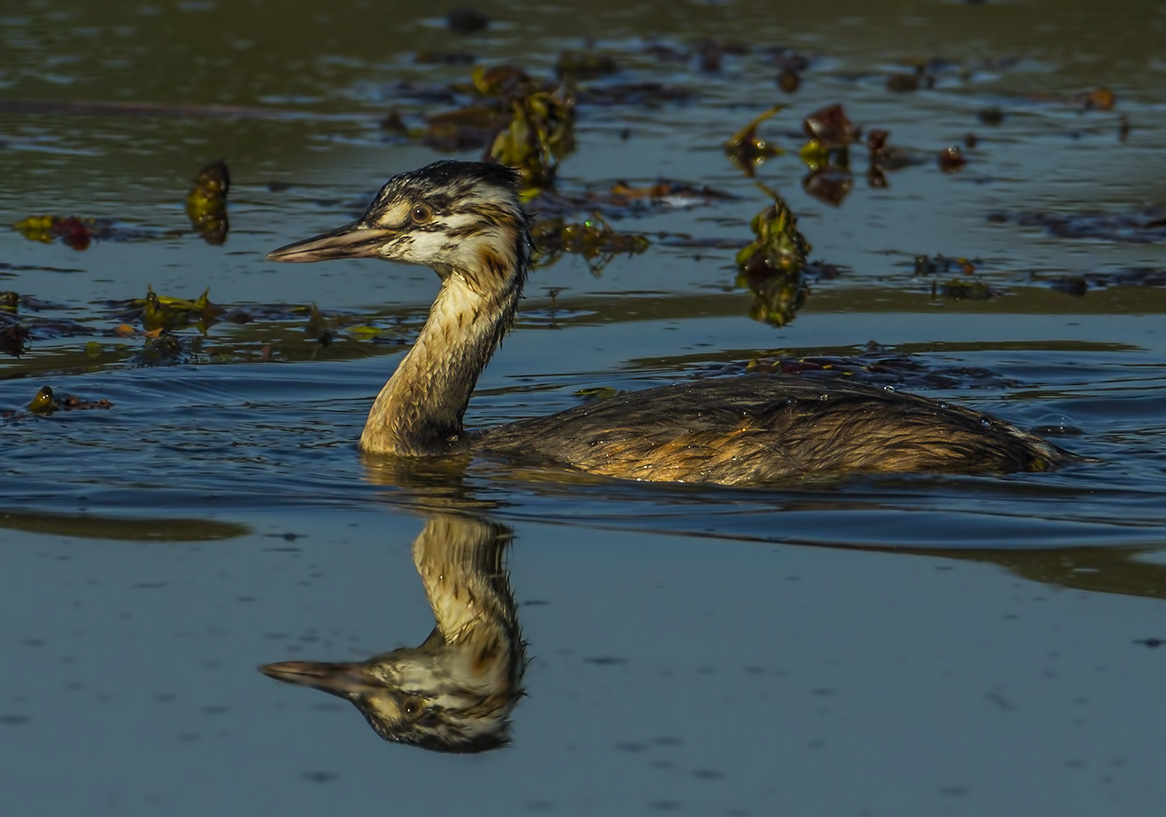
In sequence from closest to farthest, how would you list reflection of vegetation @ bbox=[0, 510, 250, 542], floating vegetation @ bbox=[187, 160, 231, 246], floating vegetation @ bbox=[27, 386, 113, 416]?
1. reflection of vegetation @ bbox=[0, 510, 250, 542]
2. floating vegetation @ bbox=[27, 386, 113, 416]
3. floating vegetation @ bbox=[187, 160, 231, 246]

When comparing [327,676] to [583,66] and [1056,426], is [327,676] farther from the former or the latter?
[583,66]

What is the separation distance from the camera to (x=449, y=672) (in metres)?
6.60

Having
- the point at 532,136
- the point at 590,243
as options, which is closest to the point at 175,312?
the point at 590,243

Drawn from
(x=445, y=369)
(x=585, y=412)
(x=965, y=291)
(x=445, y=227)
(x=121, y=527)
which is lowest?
(x=121, y=527)

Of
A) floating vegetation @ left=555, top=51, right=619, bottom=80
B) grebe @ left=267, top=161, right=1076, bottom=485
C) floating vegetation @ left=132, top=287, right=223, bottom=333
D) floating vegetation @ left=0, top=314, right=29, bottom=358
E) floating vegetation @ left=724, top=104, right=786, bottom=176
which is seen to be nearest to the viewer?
grebe @ left=267, top=161, right=1076, bottom=485

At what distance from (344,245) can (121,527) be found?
181cm

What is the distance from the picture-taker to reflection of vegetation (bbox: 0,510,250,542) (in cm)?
773

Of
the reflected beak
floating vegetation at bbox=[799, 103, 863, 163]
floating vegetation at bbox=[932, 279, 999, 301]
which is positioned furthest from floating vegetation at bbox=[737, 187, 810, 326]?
the reflected beak

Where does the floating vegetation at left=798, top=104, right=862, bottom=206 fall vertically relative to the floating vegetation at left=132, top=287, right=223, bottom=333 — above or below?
above

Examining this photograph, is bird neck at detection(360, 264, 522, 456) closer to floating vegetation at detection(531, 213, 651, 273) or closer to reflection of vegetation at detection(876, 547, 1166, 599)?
reflection of vegetation at detection(876, 547, 1166, 599)

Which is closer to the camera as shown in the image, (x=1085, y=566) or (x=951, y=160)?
(x=1085, y=566)

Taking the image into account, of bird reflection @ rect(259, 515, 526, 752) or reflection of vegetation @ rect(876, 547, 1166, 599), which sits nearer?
bird reflection @ rect(259, 515, 526, 752)

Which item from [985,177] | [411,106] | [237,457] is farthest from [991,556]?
[411,106]

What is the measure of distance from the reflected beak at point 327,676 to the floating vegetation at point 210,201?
694cm
